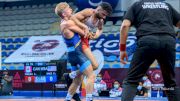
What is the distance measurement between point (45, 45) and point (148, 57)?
16810 millimetres

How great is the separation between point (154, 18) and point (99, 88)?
10.0 meters

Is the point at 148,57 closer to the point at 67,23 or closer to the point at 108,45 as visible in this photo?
the point at 67,23

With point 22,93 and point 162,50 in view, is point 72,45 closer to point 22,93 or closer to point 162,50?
point 162,50

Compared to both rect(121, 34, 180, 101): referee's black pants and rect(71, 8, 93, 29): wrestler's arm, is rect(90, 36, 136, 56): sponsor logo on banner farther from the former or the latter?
rect(121, 34, 180, 101): referee's black pants

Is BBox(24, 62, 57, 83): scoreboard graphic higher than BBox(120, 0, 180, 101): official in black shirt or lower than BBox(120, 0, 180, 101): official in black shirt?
lower

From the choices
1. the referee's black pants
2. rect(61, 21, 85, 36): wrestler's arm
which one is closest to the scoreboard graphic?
rect(61, 21, 85, 36): wrestler's arm

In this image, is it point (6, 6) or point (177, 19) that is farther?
point (6, 6)

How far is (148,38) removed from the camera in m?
4.88

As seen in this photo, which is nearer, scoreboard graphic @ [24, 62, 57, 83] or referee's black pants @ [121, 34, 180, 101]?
referee's black pants @ [121, 34, 180, 101]

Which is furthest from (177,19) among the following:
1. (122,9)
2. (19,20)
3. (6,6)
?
(6,6)

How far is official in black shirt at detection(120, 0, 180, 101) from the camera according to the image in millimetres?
4895

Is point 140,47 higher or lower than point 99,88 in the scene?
higher

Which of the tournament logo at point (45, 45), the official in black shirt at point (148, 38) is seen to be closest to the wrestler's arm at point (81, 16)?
the official in black shirt at point (148, 38)

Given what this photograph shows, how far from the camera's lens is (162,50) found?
490 cm
